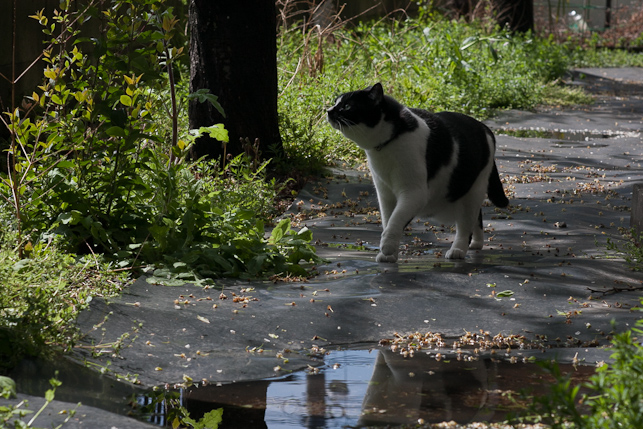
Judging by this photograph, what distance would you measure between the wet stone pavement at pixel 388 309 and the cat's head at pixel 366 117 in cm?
73

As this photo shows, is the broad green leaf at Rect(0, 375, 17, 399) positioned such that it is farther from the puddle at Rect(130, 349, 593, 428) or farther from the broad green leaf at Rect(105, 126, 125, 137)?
the broad green leaf at Rect(105, 126, 125, 137)

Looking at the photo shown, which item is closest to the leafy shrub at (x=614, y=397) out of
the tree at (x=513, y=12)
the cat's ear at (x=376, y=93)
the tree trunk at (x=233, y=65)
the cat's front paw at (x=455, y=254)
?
the cat's front paw at (x=455, y=254)

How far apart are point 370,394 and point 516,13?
51.2ft

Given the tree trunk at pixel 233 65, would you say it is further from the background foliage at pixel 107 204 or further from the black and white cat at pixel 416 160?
the black and white cat at pixel 416 160

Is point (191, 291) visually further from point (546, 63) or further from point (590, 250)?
point (546, 63)

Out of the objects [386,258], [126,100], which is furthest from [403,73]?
[126,100]

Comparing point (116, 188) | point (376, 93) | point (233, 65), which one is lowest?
point (116, 188)

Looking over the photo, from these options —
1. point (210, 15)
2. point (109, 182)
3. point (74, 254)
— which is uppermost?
point (210, 15)

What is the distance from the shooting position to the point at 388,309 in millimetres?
3846

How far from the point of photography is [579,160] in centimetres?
845

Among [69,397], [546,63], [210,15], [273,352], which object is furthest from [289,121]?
[546,63]

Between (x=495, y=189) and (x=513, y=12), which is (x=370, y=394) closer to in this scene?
(x=495, y=189)

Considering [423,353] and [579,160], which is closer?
[423,353]

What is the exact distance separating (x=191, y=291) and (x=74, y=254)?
601 mm
